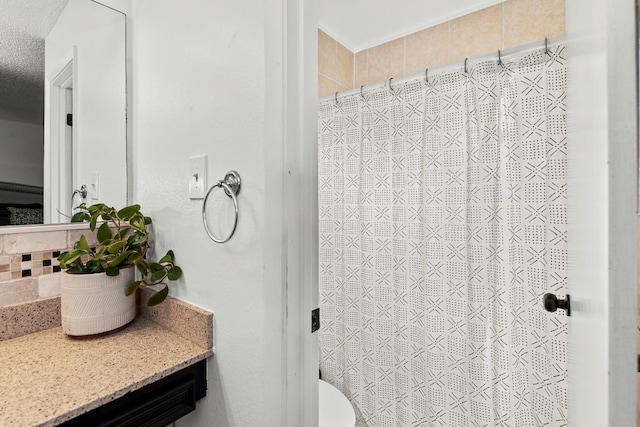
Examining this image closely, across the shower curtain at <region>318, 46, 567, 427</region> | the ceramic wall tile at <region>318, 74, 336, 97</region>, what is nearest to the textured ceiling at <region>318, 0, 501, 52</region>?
the ceramic wall tile at <region>318, 74, 336, 97</region>

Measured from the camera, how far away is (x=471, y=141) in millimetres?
1291

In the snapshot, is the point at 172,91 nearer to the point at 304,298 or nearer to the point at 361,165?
the point at 304,298

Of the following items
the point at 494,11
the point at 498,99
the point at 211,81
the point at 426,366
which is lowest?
the point at 426,366

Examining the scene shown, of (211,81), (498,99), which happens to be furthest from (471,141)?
(211,81)

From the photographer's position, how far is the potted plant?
2.60ft

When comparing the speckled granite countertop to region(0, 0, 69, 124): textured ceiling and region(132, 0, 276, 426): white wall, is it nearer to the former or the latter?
region(132, 0, 276, 426): white wall

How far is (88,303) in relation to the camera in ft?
2.60

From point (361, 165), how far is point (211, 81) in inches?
39.2

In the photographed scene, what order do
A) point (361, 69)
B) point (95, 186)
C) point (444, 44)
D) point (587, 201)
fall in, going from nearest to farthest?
point (587, 201)
point (95, 186)
point (444, 44)
point (361, 69)

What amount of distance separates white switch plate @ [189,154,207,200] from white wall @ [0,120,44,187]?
0.48 m

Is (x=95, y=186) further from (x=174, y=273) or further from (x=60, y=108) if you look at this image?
(x=174, y=273)

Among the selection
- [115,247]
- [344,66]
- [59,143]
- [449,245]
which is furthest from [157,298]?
[344,66]

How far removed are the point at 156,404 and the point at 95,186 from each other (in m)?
0.73

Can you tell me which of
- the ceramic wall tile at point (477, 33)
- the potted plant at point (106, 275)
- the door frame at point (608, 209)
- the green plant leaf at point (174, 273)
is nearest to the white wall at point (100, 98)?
the potted plant at point (106, 275)
